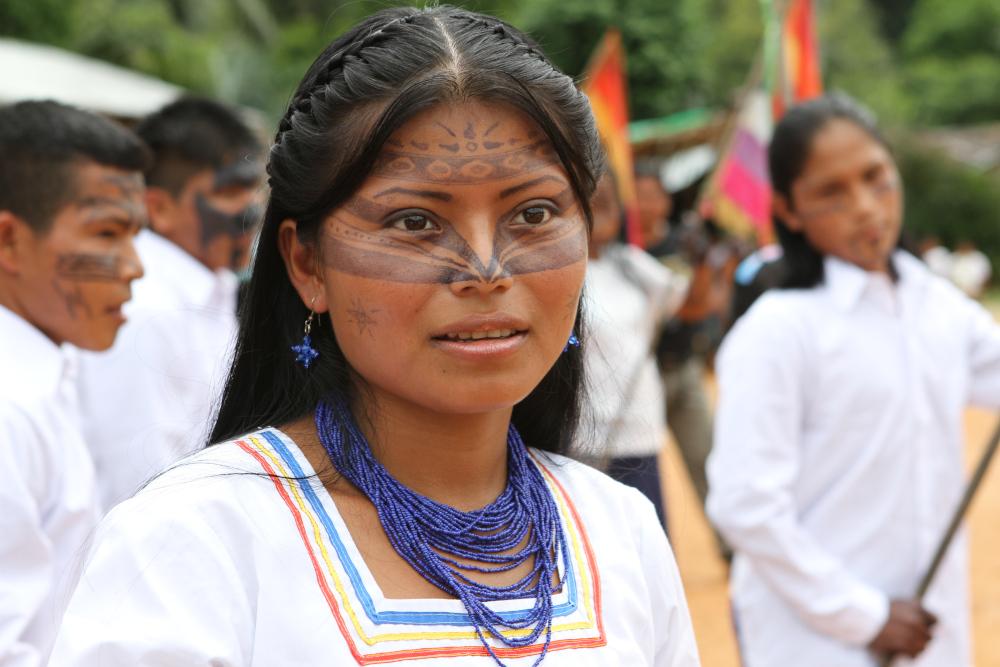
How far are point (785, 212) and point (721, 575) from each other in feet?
14.3

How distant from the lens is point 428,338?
5.26 feet

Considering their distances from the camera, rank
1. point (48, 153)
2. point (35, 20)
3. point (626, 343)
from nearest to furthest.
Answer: point (48, 153) < point (626, 343) < point (35, 20)

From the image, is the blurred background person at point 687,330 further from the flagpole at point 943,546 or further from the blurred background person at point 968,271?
the blurred background person at point 968,271

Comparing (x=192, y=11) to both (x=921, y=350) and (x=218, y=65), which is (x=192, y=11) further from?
(x=921, y=350)

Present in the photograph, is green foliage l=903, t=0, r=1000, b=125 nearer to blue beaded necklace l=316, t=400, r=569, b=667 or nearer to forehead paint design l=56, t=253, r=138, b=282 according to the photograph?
forehead paint design l=56, t=253, r=138, b=282

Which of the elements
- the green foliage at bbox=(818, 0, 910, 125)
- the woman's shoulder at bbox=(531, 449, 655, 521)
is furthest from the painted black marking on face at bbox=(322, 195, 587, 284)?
the green foliage at bbox=(818, 0, 910, 125)

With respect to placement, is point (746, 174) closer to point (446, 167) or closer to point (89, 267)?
point (89, 267)

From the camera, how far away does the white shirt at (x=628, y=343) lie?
4.81 metres

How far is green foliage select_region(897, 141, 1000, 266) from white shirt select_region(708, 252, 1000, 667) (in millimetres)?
27086

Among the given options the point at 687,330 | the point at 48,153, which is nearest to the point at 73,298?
the point at 48,153

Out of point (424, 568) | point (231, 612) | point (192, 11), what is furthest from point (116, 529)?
point (192, 11)

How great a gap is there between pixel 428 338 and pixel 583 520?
0.42 m

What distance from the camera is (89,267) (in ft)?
10.3

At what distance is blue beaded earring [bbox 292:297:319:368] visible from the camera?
1.75m
